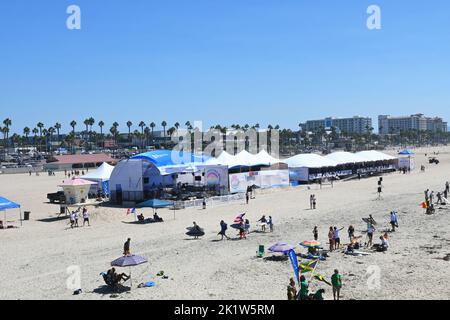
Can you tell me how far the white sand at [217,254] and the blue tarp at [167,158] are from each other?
4.40 m

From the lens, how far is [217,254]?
1812cm

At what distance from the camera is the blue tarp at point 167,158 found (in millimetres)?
33656

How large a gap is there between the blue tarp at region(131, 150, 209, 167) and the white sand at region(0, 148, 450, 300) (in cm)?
440

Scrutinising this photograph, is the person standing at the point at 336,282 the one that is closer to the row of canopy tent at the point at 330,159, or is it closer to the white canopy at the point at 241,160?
the white canopy at the point at 241,160

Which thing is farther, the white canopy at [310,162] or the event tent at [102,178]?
the white canopy at [310,162]

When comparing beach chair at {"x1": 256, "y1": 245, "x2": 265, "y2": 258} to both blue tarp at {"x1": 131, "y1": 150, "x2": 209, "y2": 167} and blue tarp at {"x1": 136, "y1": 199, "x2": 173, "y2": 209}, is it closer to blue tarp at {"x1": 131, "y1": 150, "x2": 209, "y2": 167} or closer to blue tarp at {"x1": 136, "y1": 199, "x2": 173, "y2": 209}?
blue tarp at {"x1": 136, "y1": 199, "x2": 173, "y2": 209}

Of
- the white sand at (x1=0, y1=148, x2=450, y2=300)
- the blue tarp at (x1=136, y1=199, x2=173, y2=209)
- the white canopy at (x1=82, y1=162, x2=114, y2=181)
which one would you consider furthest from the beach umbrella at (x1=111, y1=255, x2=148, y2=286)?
the white canopy at (x1=82, y1=162, x2=114, y2=181)

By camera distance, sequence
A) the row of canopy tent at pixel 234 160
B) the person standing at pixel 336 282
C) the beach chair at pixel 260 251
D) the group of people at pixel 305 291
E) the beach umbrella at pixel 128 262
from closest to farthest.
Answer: the group of people at pixel 305 291 < the person standing at pixel 336 282 < the beach umbrella at pixel 128 262 < the beach chair at pixel 260 251 < the row of canopy tent at pixel 234 160

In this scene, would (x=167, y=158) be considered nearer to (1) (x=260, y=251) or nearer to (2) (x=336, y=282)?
(1) (x=260, y=251)

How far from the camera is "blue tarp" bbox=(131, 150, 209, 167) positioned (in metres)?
33.7

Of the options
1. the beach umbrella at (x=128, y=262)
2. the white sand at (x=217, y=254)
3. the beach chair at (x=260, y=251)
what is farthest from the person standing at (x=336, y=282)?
the beach umbrella at (x=128, y=262)

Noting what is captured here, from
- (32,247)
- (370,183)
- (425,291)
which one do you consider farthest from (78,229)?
(370,183)

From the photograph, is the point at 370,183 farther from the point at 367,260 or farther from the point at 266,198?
the point at 367,260
